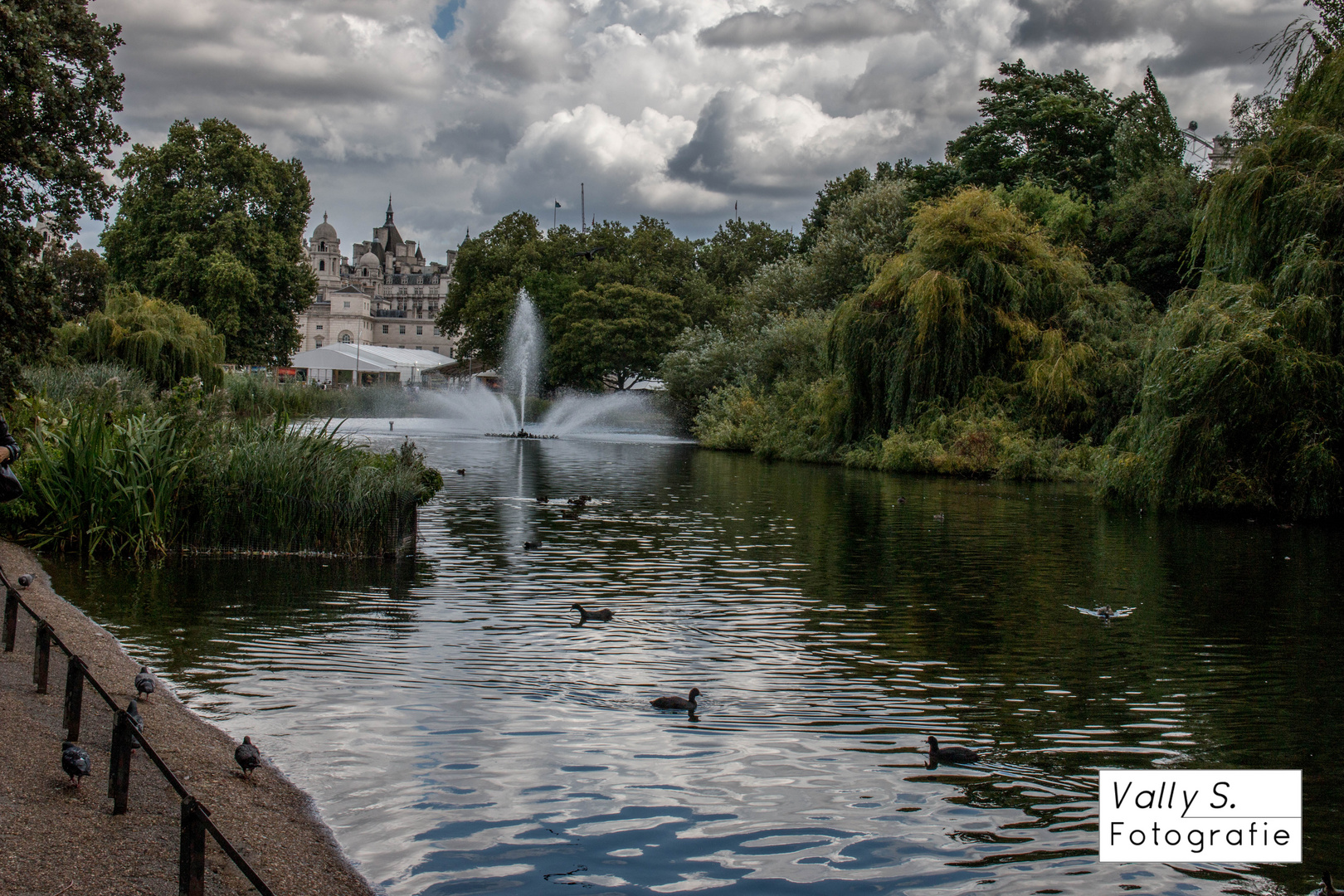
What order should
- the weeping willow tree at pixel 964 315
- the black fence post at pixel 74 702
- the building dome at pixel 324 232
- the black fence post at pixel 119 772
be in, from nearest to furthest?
the black fence post at pixel 119 772 < the black fence post at pixel 74 702 < the weeping willow tree at pixel 964 315 < the building dome at pixel 324 232

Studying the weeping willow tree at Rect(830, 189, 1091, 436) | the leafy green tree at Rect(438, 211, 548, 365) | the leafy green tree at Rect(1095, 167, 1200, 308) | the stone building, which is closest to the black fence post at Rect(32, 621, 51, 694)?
the weeping willow tree at Rect(830, 189, 1091, 436)

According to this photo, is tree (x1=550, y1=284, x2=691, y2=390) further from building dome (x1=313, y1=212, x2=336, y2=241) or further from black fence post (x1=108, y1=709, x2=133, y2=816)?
building dome (x1=313, y1=212, x2=336, y2=241)

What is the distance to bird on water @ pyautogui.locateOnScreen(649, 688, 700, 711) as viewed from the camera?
848cm

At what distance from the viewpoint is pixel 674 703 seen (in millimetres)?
8508

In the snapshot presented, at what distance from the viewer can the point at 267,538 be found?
15336mm

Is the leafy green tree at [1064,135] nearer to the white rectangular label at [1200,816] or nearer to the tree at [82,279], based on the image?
the white rectangular label at [1200,816]

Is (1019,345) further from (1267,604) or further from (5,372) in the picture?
(5,372)

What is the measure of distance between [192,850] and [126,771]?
4.13 ft


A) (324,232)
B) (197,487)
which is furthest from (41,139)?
(324,232)

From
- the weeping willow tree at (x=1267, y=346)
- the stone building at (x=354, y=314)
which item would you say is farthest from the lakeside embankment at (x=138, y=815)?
the stone building at (x=354, y=314)

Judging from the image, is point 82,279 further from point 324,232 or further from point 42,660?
point 324,232

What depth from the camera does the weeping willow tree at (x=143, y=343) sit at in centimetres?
3769

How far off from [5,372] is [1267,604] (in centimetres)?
1508

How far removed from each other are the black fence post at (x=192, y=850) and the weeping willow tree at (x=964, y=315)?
32.4 meters
